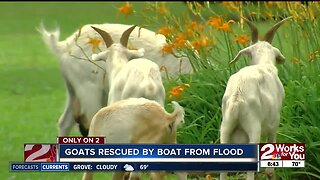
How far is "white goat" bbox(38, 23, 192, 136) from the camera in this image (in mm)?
Answer: 12734

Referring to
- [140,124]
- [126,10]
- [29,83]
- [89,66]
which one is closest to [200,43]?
[126,10]

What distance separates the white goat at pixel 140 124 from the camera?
8953 millimetres

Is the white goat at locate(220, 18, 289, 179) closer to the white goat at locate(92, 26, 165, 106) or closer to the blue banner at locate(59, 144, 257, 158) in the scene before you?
the blue banner at locate(59, 144, 257, 158)

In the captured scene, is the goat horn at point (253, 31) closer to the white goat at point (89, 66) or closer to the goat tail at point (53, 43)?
the white goat at point (89, 66)

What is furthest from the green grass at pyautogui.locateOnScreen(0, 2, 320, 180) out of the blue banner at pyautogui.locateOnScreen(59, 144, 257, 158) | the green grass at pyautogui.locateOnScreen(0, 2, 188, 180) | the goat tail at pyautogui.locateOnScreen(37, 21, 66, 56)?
the blue banner at pyautogui.locateOnScreen(59, 144, 257, 158)

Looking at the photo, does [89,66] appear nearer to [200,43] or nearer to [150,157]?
[200,43]

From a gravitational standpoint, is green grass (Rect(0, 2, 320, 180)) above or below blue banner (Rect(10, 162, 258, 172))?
above

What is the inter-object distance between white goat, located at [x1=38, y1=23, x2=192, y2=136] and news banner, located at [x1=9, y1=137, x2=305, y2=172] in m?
3.65

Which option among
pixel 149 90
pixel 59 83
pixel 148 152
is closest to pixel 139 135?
pixel 148 152

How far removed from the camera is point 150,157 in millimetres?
8555

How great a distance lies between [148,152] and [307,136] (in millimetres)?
2011

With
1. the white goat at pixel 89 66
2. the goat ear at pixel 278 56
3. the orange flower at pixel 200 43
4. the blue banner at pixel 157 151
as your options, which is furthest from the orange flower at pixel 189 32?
the blue banner at pixel 157 151

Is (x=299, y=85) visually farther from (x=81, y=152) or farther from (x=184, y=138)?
(x=81, y=152)

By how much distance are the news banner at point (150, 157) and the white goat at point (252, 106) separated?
0.29 meters
